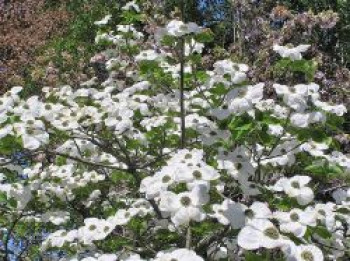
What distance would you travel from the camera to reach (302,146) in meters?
2.34

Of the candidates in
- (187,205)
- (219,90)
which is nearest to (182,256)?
(187,205)

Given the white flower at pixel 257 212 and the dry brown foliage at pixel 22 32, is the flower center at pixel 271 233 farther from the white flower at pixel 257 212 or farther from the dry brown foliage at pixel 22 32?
the dry brown foliage at pixel 22 32

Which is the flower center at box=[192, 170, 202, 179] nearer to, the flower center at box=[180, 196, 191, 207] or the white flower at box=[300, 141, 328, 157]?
the flower center at box=[180, 196, 191, 207]

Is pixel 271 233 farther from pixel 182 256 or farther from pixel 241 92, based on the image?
pixel 241 92

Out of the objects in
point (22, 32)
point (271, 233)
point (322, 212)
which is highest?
point (271, 233)

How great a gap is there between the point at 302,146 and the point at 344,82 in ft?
11.8

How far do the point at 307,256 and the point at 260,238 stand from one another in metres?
0.13

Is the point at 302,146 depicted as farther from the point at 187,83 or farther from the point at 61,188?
the point at 61,188

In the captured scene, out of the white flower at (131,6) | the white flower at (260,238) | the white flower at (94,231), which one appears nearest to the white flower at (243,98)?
the white flower at (260,238)

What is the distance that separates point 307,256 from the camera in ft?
5.04

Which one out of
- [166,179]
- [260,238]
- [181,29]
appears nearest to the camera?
[260,238]

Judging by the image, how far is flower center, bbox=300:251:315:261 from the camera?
153cm

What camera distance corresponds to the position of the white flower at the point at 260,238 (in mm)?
1495

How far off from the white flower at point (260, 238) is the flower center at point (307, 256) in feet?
0.17
